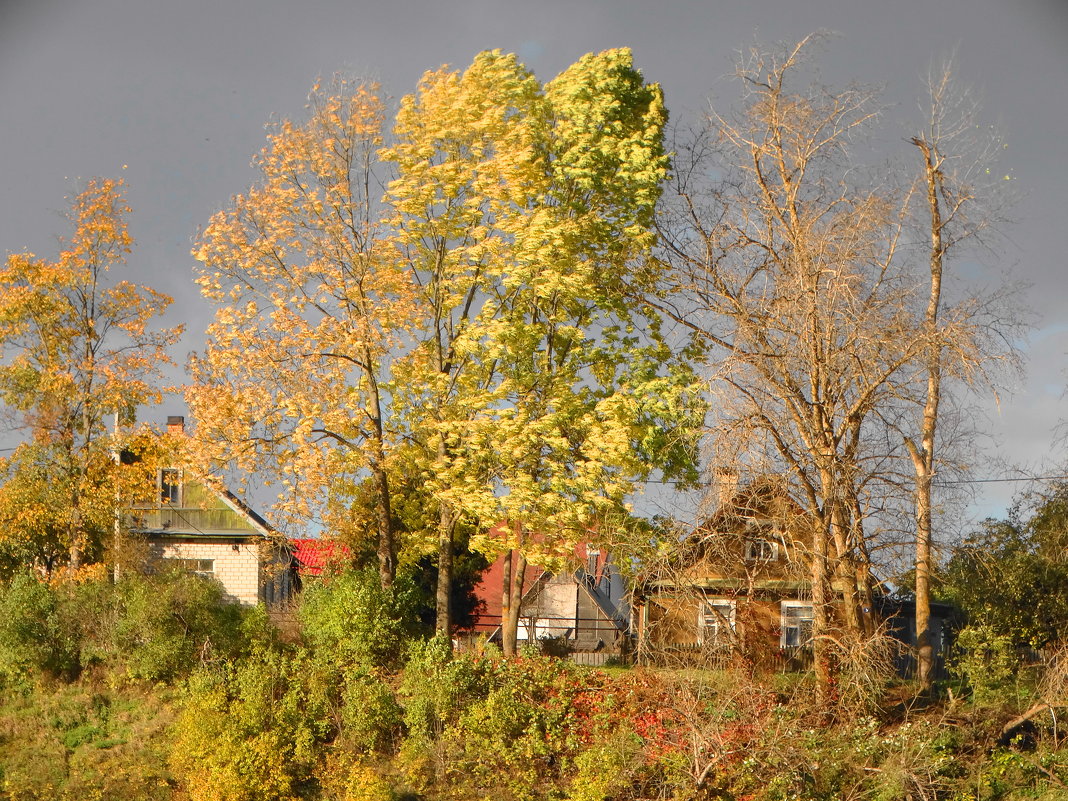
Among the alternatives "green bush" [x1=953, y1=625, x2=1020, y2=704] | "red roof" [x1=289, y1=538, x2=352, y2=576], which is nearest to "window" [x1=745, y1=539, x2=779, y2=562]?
"green bush" [x1=953, y1=625, x2=1020, y2=704]

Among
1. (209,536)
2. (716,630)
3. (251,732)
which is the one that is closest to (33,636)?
(251,732)

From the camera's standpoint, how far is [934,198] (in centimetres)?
2331

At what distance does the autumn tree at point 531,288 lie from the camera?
75.2 feet

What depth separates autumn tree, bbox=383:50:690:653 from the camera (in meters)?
22.9

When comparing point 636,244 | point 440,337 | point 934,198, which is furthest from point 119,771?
point 934,198

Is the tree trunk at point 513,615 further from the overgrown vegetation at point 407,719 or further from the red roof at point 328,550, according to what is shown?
the red roof at point 328,550

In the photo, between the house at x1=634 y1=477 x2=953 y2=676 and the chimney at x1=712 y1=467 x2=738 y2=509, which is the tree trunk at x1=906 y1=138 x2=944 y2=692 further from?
the chimney at x1=712 y1=467 x2=738 y2=509

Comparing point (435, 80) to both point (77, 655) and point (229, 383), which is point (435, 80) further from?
point (77, 655)

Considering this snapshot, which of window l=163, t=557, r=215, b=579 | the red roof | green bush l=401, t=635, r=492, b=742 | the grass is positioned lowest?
the grass

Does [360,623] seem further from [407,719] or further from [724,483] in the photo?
[724,483]

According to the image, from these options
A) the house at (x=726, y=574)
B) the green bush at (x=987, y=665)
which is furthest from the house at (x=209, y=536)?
the green bush at (x=987, y=665)

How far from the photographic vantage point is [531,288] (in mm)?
24234

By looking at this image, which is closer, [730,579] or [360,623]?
[730,579]

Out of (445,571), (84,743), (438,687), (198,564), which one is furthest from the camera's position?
(198,564)
